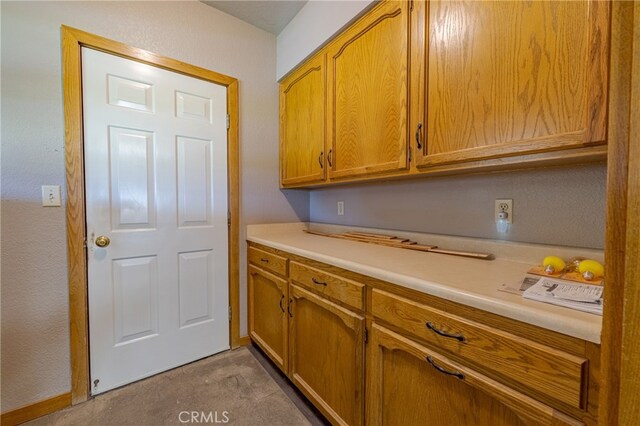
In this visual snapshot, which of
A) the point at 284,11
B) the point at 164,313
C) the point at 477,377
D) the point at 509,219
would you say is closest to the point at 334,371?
the point at 477,377

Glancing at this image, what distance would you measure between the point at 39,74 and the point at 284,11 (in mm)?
1488

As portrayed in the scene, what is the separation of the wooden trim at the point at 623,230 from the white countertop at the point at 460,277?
0.82 feet

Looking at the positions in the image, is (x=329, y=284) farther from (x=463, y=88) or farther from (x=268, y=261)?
(x=463, y=88)

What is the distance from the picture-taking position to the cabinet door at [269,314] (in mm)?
1554

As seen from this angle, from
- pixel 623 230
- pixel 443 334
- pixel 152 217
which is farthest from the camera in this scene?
pixel 152 217

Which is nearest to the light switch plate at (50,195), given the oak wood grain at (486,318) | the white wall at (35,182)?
the white wall at (35,182)

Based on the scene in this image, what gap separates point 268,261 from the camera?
171 cm

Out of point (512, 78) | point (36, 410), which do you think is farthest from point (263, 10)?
point (36, 410)

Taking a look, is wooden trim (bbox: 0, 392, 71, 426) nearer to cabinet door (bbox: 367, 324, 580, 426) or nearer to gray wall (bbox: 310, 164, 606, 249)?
cabinet door (bbox: 367, 324, 580, 426)

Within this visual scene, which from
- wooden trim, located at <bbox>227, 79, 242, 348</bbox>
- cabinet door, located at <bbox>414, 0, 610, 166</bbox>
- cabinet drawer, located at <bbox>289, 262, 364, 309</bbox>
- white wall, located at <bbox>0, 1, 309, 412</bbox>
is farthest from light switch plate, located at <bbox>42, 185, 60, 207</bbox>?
cabinet door, located at <bbox>414, 0, 610, 166</bbox>

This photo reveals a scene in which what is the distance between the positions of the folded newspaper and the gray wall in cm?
37

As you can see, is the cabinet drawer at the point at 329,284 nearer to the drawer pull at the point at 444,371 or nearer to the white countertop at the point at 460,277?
the white countertop at the point at 460,277

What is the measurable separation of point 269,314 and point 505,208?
4.81 ft

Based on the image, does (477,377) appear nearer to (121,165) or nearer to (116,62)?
(121,165)
